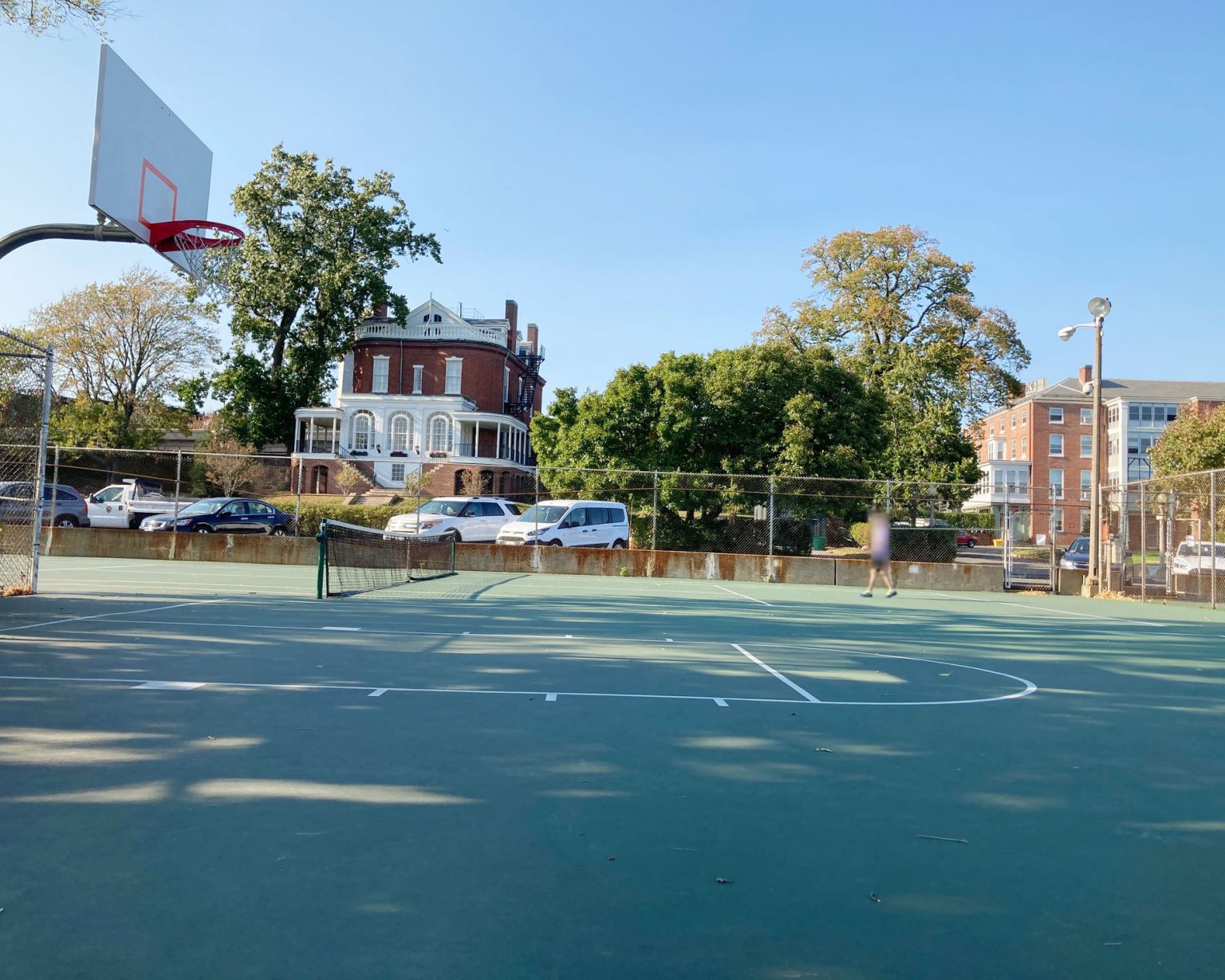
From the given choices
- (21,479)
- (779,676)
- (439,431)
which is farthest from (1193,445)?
(439,431)

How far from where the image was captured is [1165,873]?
3.78 metres

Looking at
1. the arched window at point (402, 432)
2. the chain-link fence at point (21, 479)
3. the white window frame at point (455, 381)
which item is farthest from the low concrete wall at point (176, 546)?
the white window frame at point (455, 381)

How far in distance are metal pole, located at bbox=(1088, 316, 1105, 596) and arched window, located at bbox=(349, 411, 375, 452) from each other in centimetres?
4028

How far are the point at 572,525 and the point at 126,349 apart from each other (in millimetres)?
37840

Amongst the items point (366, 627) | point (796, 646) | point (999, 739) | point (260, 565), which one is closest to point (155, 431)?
Answer: point (260, 565)

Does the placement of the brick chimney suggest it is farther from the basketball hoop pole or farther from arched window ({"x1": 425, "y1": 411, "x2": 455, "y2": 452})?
the basketball hoop pole

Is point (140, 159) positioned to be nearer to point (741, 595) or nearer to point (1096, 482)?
point (741, 595)

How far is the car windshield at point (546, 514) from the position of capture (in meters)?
26.8

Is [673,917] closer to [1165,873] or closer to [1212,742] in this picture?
[1165,873]


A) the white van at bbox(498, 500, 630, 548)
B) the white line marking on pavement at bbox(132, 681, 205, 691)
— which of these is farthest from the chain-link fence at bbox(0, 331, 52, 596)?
the white van at bbox(498, 500, 630, 548)

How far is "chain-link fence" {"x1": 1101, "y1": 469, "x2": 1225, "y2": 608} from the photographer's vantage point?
21.8 meters

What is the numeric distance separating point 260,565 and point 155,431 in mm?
32584

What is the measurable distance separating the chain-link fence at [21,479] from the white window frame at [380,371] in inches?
1622

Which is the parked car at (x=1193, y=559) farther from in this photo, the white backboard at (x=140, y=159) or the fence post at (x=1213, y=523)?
the white backboard at (x=140, y=159)
